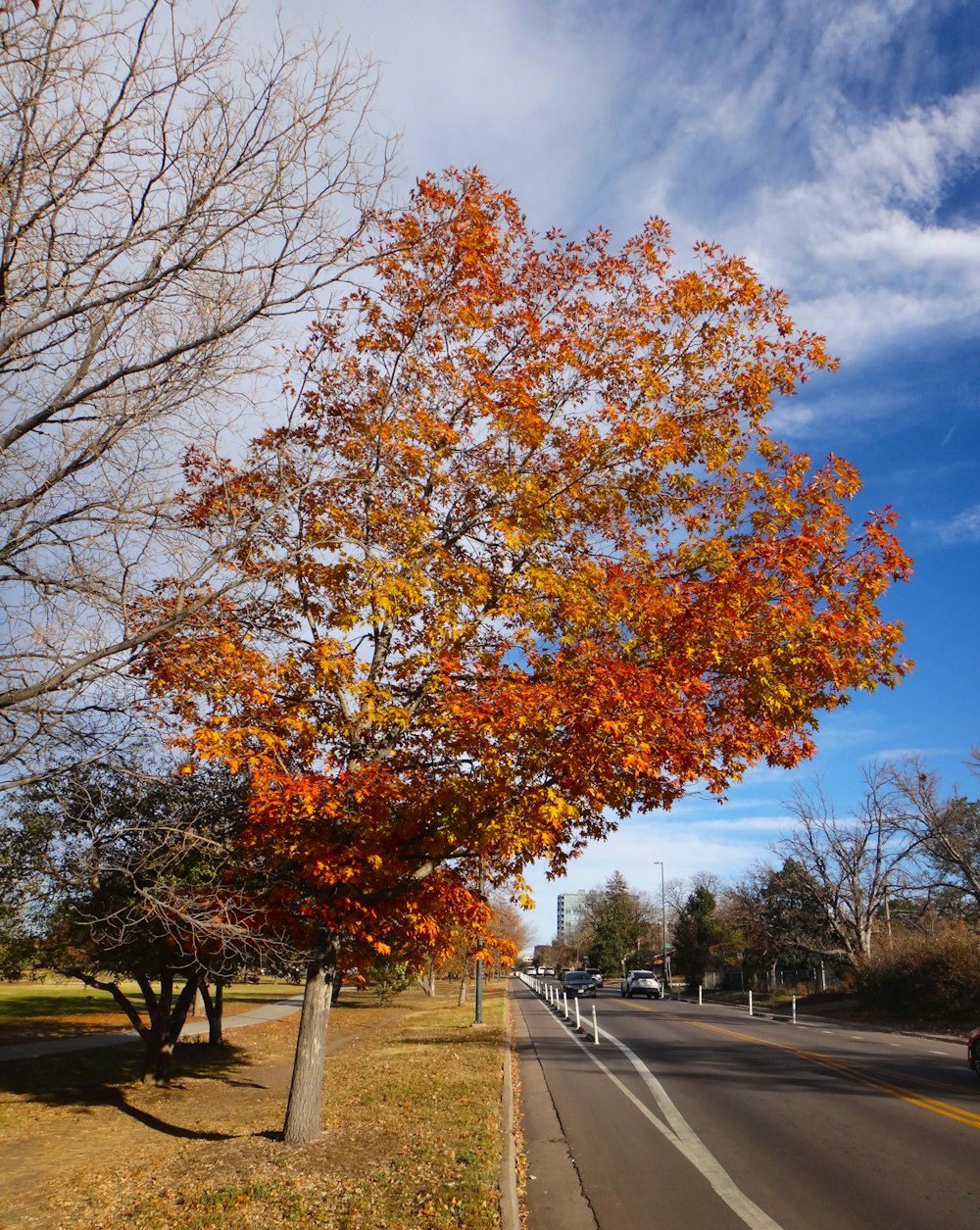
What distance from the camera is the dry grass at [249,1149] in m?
6.71

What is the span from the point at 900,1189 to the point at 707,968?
2232 inches

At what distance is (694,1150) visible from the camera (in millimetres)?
8938

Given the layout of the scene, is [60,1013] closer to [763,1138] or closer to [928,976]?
[763,1138]

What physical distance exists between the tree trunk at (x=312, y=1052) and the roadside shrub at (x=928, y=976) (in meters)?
25.7

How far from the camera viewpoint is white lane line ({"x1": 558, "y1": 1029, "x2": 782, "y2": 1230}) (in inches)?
263

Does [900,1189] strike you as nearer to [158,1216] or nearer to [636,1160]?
[636,1160]

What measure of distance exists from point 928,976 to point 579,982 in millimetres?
22194

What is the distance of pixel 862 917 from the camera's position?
4116cm

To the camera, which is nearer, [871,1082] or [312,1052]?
[312,1052]

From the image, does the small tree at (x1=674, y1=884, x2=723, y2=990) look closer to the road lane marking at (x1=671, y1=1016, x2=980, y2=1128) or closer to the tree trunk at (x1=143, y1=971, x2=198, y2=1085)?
the road lane marking at (x1=671, y1=1016, x2=980, y2=1128)

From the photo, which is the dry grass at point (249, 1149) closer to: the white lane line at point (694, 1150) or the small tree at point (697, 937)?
the white lane line at point (694, 1150)

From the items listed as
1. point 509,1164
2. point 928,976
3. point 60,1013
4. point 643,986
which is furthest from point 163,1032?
point 643,986

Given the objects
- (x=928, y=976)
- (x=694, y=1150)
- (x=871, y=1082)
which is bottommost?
(x=694, y=1150)

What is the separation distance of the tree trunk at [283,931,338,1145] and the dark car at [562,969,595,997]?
Result: 4093 cm
